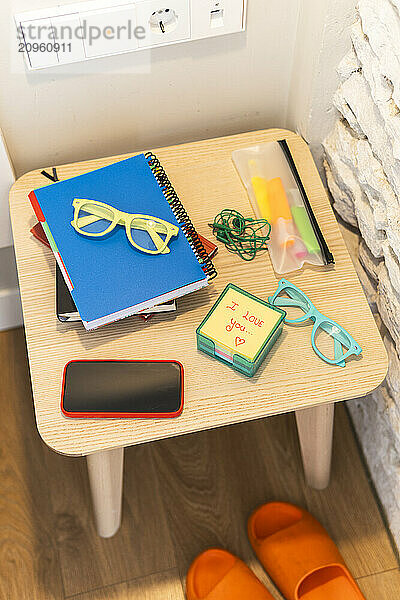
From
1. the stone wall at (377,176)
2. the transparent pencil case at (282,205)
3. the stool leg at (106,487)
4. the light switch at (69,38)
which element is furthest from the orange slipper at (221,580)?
the light switch at (69,38)

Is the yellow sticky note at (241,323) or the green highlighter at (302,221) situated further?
the green highlighter at (302,221)

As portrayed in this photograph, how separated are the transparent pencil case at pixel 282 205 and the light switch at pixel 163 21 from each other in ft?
0.67

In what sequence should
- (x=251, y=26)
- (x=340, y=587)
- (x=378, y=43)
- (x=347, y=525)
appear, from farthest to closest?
(x=347, y=525)
(x=340, y=587)
(x=251, y=26)
(x=378, y=43)

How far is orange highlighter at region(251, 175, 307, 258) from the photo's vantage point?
39.8 inches

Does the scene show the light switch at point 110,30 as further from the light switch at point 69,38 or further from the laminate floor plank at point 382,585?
the laminate floor plank at point 382,585

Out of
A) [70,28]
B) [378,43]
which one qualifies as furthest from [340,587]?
[70,28]

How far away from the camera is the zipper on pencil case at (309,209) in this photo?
39.2 inches

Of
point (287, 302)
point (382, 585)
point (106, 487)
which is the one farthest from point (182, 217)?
point (382, 585)

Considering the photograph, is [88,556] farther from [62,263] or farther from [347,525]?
[62,263]

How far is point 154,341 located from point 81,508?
50 centimetres

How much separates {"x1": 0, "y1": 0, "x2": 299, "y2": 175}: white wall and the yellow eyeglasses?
194 millimetres

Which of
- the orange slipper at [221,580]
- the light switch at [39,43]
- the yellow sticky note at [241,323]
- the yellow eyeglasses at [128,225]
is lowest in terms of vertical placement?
the orange slipper at [221,580]

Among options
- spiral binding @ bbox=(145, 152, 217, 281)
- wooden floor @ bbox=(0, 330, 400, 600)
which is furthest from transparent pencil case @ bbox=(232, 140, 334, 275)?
wooden floor @ bbox=(0, 330, 400, 600)

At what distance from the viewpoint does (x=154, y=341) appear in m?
0.94
